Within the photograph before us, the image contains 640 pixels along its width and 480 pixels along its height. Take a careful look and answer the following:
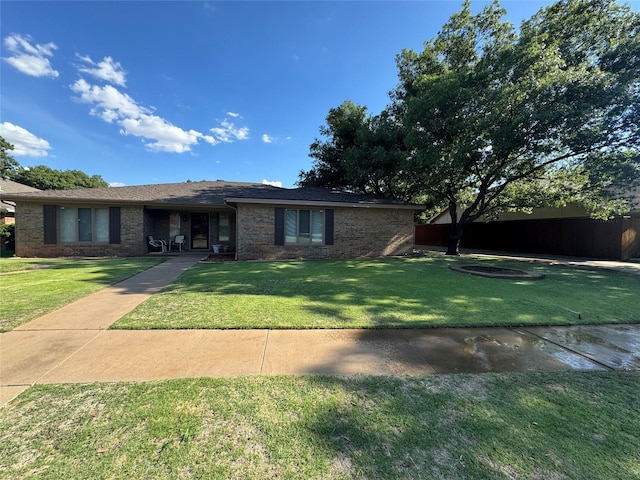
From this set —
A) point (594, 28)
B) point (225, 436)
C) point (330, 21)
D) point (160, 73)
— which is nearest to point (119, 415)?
point (225, 436)

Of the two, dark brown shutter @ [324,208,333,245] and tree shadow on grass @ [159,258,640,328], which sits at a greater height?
dark brown shutter @ [324,208,333,245]

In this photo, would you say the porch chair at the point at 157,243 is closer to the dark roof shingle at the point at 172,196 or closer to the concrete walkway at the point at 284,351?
the dark roof shingle at the point at 172,196

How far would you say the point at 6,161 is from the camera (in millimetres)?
36969

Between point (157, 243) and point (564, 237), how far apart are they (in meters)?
22.5

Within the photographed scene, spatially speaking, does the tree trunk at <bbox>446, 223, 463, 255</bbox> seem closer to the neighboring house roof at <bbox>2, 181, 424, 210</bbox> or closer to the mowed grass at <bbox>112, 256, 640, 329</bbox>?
the neighboring house roof at <bbox>2, 181, 424, 210</bbox>

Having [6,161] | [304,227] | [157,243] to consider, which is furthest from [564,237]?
[6,161]

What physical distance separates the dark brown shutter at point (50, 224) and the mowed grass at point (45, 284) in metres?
2.54

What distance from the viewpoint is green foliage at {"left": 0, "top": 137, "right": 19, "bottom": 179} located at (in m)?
36.0

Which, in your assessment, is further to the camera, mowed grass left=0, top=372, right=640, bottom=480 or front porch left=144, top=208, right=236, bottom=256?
front porch left=144, top=208, right=236, bottom=256

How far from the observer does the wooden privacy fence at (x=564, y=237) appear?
46.9 ft

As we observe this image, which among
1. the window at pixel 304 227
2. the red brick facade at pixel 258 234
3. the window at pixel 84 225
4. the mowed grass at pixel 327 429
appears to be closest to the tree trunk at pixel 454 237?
the red brick facade at pixel 258 234

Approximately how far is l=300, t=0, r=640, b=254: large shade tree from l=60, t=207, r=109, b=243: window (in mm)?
14021

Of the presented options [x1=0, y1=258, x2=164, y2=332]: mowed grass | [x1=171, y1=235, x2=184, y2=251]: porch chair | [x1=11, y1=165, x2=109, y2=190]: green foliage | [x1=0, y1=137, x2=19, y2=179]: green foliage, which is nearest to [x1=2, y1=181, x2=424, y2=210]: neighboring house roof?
[x1=171, y1=235, x2=184, y2=251]: porch chair

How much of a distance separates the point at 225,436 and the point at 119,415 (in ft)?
2.91
